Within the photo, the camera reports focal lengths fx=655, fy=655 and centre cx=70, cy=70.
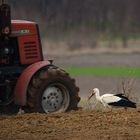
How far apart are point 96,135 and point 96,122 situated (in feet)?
3.32

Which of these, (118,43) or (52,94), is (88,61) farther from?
(52,94)

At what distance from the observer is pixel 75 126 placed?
8891 millimetres

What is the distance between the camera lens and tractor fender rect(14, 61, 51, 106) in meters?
10.6

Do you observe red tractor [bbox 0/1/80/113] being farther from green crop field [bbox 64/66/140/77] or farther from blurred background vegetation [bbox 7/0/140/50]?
blurred background vegetation [bbox 7/0/140/50]

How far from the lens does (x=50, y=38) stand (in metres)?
40.4

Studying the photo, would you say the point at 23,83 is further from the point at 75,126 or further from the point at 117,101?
the point at 75,126

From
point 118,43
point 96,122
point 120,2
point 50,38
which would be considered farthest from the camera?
point 120,2

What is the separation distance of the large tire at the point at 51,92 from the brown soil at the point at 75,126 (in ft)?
2.03

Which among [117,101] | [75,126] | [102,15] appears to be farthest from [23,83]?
[102,15]

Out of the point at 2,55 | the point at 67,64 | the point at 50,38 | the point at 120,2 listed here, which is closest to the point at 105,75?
the point at 67,64

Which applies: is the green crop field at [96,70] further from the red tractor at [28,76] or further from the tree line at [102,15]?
the red tractor at [28,76]

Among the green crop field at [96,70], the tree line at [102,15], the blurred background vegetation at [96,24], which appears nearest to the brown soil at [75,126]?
the green crop field at [96,70]

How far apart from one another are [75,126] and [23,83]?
2041 millimetres

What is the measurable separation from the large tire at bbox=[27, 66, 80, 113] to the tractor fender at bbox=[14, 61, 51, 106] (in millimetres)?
93
